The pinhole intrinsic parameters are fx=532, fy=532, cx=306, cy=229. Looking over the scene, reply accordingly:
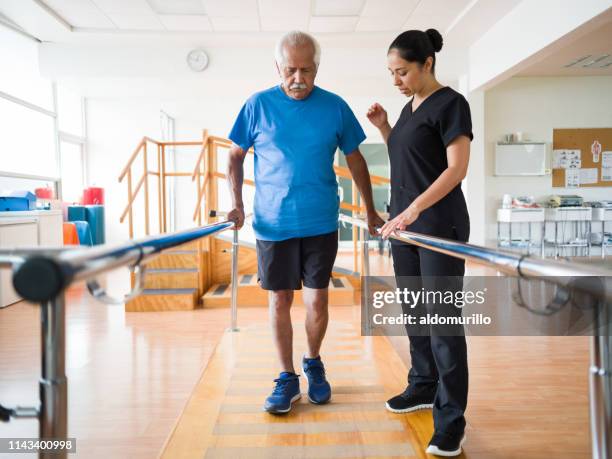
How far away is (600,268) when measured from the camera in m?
0.69

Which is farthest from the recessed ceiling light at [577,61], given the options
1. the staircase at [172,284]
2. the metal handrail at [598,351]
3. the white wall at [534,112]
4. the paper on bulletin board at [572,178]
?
the metal handrail at [598,351]

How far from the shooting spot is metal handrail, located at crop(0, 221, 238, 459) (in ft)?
1.86

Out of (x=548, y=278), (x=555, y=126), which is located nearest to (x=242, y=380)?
A: (x=548, y=278)

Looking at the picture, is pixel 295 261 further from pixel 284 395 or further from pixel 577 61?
pixel 577 61

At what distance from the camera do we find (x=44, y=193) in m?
7.38

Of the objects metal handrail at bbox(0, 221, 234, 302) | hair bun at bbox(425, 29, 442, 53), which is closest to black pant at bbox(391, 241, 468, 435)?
hair bun at bbox(425, 29, 442, 53)

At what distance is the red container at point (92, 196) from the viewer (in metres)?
8.91

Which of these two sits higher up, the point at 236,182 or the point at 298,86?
the point at 298,86

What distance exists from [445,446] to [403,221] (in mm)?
680

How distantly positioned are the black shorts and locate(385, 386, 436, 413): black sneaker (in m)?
0.50

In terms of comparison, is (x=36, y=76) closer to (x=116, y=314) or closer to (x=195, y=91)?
(x=195, y=91)

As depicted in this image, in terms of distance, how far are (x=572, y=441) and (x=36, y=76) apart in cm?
753

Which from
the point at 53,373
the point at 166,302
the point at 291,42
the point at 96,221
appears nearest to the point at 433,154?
the point at 291,42

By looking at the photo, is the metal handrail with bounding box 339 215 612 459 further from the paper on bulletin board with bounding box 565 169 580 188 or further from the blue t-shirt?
the paper on bulletin board with bounding box 565 169 580 188
